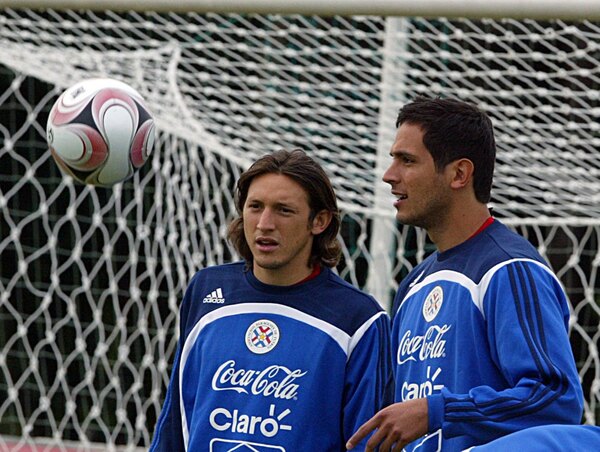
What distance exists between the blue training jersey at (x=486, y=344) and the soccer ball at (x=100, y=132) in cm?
103

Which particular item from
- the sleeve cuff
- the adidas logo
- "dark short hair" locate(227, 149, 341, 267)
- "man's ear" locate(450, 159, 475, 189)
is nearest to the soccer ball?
"dark short hair" locate(227, 149, 341, 267)

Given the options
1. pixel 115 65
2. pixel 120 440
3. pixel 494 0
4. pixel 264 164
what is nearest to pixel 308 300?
pixel 264 164

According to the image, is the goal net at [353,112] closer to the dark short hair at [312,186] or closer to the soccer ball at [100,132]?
the soccer ball at [100,132]

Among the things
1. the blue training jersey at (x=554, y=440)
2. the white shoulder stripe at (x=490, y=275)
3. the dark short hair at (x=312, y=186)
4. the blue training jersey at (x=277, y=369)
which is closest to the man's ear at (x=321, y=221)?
the dark short hair at (x=312, y=186)

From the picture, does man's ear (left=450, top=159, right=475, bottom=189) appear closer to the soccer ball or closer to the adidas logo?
the adidas logo

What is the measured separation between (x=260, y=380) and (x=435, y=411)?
616 millimetres

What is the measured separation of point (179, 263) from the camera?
5859 mm

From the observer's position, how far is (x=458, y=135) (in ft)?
10.1

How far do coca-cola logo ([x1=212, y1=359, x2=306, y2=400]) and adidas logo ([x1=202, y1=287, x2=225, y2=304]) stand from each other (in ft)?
0.65

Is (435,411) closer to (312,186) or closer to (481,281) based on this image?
(481,281)

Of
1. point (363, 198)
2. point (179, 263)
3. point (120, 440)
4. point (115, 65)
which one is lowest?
point (120, 440)

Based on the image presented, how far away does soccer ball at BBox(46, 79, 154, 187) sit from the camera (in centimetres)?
360

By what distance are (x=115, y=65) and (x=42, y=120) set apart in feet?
10.2

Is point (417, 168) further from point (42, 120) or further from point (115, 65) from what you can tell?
point (42, 120)
